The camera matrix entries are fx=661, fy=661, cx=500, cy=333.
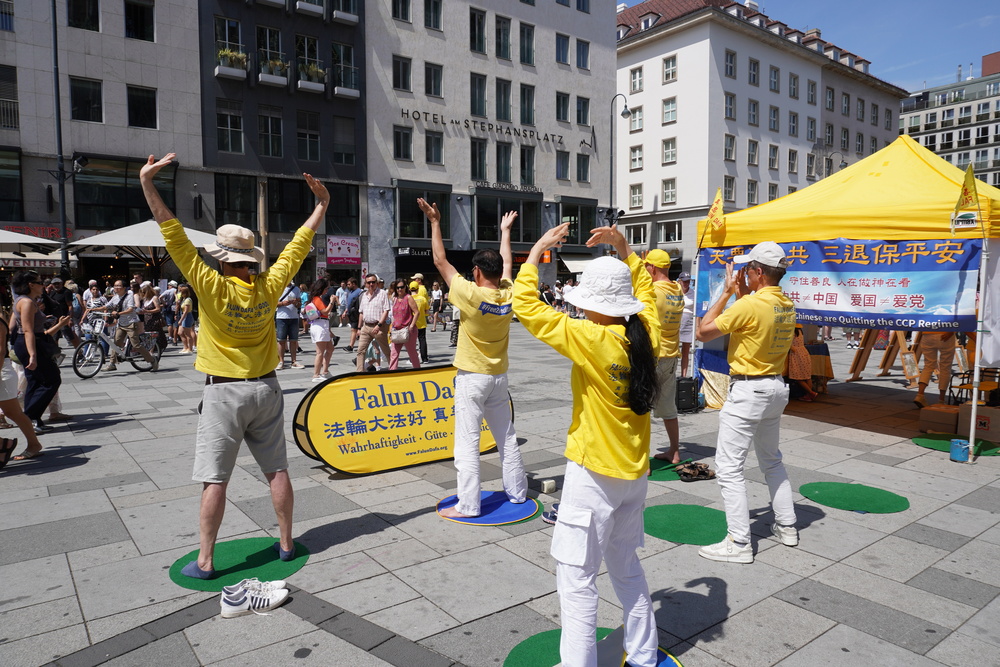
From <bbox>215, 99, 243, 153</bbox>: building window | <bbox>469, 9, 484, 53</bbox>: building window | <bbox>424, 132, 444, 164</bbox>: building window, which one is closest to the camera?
<bbox>215, 99, 243, 153</bbox>: building window

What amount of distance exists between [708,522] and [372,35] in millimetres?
31238

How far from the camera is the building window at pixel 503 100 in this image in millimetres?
35125

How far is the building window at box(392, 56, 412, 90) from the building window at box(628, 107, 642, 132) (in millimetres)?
19160

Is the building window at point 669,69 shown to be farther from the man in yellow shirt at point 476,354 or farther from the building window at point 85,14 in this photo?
the man in yellow shirt at point 476,354

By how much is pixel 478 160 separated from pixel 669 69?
1763 cm

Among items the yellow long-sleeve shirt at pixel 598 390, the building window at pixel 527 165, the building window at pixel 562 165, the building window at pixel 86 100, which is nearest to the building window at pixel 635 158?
the building window at pixel 562 165

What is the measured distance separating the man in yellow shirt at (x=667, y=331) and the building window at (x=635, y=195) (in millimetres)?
41501

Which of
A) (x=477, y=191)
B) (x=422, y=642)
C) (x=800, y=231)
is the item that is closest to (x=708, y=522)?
(x=422, y=642)

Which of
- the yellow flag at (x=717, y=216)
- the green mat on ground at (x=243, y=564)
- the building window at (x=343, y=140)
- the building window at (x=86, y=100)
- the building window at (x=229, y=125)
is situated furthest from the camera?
the building window at (x=343, y=140)

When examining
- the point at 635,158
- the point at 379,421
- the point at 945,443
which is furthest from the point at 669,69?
the point at 379,421

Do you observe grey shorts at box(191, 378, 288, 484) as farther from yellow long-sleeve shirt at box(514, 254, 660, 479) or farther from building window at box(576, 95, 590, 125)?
building window at box(576, 95, 590, 125)

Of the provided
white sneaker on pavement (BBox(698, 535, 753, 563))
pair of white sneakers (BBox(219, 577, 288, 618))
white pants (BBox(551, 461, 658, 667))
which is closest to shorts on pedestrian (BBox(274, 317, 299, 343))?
pair of white sneakers (BBox(219, 577, 288, 618))

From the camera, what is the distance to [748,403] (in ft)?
14.2

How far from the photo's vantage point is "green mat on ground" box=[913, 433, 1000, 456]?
7156 mm
